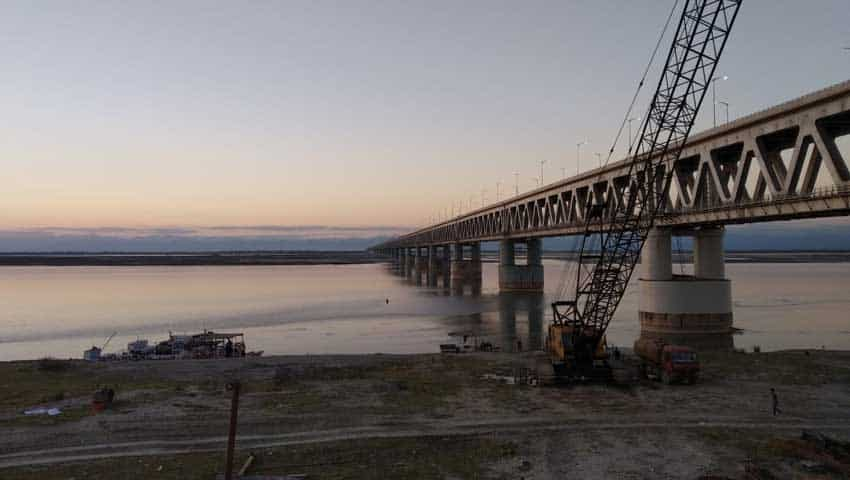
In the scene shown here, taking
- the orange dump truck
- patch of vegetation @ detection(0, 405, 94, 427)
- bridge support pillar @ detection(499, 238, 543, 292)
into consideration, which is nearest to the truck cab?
the orange dump truck

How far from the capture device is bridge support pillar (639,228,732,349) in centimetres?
6066

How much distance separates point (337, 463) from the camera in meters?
21.9

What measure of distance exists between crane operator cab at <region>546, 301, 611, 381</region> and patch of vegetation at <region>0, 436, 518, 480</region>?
12.5 m

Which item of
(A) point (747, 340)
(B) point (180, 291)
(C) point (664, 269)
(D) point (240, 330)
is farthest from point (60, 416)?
(B) point (180, 291)

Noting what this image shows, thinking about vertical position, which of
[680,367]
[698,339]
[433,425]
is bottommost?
[698,339]

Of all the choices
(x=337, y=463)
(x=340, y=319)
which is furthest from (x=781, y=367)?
(x=340, y=319)

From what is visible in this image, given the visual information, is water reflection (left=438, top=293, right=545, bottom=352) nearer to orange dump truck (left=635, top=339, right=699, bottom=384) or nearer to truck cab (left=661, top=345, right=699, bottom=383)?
orange dump truck (left=635, top=339, right=699, bottom=384)

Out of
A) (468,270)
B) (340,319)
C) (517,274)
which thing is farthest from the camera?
(468,270)

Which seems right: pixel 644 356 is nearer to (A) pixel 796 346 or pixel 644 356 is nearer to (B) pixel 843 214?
(B) pixel 843 214

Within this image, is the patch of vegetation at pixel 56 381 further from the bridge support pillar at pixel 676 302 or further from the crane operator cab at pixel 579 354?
the bridge support pillar at pixel 676 302

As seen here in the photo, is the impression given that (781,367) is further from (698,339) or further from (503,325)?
(503,325)

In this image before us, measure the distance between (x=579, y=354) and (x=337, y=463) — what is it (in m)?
19.1

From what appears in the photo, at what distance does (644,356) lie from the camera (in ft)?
128

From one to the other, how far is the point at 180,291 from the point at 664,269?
385ft
